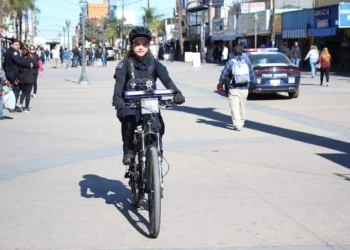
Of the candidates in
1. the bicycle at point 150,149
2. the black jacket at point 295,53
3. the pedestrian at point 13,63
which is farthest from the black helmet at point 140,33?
the black jacket at point 295,53

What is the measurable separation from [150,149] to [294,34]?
4022 centimetres

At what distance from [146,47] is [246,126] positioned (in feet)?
25.4

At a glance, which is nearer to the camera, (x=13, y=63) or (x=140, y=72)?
(x=140, y=72)

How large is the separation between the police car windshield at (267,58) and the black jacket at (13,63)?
7.96m

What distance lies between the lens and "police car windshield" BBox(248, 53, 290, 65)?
21.2 meters

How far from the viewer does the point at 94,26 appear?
5517 inches

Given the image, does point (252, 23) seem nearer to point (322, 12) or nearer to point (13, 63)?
point (322, 12)

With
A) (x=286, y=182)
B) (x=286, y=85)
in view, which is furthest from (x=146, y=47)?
(x=286, y=85)

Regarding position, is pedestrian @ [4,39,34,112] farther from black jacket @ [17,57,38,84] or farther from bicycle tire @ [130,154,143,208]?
bicycle tire @ [130,154,143,208]

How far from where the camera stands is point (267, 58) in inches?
841

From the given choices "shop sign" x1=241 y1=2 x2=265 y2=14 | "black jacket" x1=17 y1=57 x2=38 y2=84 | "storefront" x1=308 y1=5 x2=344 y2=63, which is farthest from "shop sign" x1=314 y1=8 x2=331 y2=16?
"black jacket" x1=17 y1=57 x2=38 y2=84

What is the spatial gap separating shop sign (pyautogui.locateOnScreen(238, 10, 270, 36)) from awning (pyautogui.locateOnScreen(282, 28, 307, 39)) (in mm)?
3506

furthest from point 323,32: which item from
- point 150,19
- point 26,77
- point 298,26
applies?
point 150,19

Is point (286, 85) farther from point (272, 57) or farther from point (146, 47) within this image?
point (146, 47)
